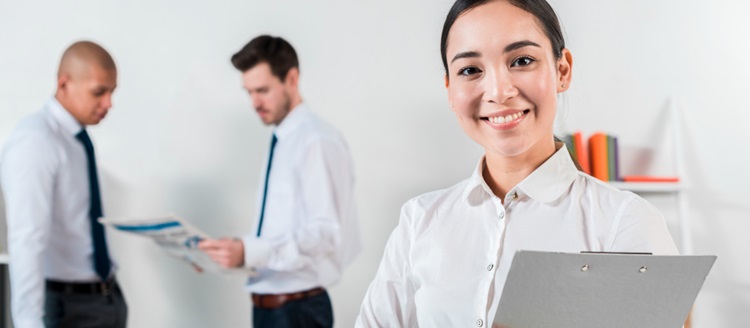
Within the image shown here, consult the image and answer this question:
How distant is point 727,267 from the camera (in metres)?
3.33

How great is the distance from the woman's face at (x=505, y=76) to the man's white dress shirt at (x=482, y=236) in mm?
70

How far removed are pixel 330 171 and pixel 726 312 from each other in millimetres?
1822

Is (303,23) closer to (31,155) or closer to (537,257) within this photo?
(31,155)

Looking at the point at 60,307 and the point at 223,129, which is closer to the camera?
the point at 60,307

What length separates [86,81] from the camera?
2834mm

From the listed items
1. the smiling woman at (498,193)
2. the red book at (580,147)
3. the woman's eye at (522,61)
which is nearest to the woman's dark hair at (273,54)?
the red book at (580,147)

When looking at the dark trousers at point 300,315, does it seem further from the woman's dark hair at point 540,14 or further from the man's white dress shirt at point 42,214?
the woman's dark hair at point 540,14

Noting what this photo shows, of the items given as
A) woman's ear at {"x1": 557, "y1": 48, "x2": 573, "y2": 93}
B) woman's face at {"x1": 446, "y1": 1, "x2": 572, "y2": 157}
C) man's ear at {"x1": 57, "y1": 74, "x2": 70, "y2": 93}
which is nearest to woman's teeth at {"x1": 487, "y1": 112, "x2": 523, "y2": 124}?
woman's face at {"x1": 446, "y1": 1, "x2": 572, "y2": 157}

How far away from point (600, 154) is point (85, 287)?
6.79 feet

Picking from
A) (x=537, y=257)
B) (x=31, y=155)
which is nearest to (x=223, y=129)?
(x=31, y=155)

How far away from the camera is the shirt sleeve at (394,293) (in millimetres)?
1161

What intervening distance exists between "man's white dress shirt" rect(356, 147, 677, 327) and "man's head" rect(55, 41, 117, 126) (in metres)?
1.93

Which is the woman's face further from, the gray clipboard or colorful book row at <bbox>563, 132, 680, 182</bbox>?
colorful book row at <bbox>563, 132, 680, 182</bbox>

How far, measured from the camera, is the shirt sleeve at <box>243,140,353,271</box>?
277cm
